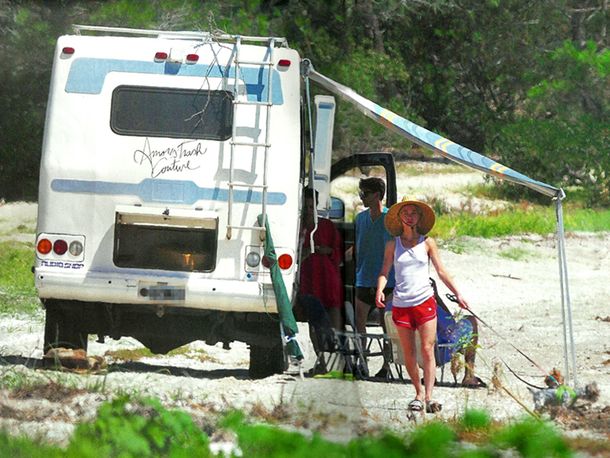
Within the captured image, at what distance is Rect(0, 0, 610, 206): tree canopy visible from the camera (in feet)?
71.3

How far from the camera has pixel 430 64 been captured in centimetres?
2742

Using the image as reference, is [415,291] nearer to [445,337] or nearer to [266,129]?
[445,337]

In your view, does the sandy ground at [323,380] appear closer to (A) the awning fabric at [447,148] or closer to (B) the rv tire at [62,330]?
(B) the rv tire at [62,330]

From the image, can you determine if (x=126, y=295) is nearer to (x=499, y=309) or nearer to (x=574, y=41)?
(x=499, y=309)

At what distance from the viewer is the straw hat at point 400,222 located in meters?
8.95

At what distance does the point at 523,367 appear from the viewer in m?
11.2

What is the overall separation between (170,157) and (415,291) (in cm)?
195

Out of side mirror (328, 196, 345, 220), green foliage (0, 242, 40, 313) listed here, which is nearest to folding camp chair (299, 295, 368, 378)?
side mirror (328, 196, 345, 220)

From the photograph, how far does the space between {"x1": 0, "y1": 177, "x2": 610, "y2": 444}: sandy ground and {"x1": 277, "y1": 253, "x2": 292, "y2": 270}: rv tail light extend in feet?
2.79

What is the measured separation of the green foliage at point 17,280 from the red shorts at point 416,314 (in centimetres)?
582

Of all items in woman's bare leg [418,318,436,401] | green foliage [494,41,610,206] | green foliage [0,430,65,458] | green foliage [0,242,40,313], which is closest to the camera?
→ green foliage [0,430,65,458]

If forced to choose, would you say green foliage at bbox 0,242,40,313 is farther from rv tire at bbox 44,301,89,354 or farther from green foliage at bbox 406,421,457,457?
green foliage at bbox 406,421,457,457

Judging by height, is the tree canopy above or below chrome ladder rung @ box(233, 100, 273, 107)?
above

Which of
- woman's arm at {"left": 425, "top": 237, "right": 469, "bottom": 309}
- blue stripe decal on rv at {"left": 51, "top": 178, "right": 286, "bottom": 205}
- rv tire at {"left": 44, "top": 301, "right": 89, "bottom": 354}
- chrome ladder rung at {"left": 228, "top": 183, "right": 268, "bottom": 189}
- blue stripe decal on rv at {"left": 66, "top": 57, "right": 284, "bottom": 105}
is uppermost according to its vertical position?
blue stripe decal on rv at {"left": 66, "top": 57, "right": 284, "bottom": 105}
